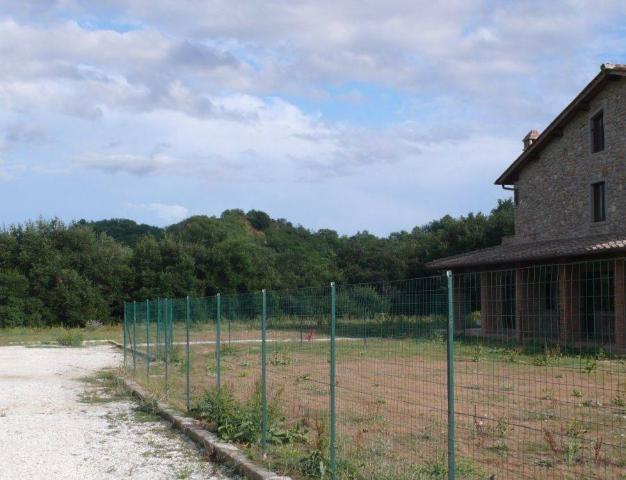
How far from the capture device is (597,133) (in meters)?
27.8

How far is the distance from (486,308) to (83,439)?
6.81 meters

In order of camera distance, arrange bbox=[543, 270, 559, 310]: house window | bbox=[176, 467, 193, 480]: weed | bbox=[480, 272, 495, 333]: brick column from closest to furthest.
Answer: bbox=[543, 270, 559, 310]: house window, bbox=[480, 272, 495, 333]: brick column, bbox=[176, 467, 193, 480]: weed

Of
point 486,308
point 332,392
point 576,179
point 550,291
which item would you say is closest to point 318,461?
point 332,392

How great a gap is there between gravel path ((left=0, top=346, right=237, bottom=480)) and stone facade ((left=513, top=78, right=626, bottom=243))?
18.5 m

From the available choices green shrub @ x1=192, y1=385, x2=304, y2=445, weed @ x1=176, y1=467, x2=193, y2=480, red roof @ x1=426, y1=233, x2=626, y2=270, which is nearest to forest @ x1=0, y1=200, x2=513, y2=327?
red roof @ x1=426, y1=233, x2=626, y2=270

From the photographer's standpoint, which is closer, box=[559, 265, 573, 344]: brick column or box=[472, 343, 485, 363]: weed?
box=[559, 265, 573, 344]: brick column

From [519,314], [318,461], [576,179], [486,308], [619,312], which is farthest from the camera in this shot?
[576,179]

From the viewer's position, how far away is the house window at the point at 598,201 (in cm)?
2742

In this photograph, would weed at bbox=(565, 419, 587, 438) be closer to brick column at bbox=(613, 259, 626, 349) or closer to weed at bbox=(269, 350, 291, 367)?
brick column at bbox=(613, 259, 626, 349)

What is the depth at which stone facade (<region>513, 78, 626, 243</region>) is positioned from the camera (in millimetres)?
26141

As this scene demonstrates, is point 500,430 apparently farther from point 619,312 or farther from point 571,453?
point 619,312

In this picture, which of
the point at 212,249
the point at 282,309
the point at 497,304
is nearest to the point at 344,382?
the point at 282,309

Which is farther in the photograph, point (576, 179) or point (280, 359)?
point (576, 179)

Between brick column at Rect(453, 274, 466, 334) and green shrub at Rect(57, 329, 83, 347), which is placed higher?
brick column at Rect(453, 274, 466, 334)
